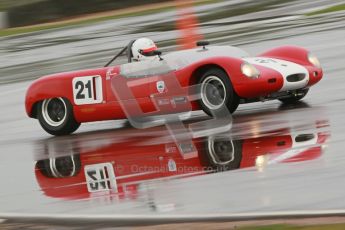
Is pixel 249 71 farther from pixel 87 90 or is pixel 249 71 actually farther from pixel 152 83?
pixel 87 90

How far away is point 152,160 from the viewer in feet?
32.8

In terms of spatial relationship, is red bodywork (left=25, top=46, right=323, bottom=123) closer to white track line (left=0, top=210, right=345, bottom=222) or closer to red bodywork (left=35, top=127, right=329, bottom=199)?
red bodywork (left=35, top=127, right=329, bottom=199)

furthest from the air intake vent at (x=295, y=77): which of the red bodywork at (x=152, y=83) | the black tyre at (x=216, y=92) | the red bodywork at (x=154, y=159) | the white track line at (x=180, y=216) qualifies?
the white track line at (x=180, y=216)

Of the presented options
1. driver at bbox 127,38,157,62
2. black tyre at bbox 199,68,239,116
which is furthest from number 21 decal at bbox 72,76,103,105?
black tyre at bbox 199,68,239,116

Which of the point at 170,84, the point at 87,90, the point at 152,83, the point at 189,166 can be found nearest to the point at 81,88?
the point at 87,90

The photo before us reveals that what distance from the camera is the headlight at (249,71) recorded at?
11875 millimetres

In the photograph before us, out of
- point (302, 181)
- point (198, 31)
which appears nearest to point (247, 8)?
point (198, 31)

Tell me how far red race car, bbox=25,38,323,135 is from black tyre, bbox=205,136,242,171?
1.37m

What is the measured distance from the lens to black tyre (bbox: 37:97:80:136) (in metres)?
13.1

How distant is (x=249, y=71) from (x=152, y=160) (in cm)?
245

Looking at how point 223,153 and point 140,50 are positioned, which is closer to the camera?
point 223,153

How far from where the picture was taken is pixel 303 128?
34.7 feet

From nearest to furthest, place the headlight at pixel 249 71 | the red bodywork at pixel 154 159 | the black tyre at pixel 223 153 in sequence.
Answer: the red bodywork at pixel 154 159 → the black tyre at pixel 223 153 → the headlight at pixel 249 71

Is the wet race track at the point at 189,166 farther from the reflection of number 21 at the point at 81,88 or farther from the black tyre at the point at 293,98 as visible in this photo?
the reflection of number 21 at the point at 81,88
